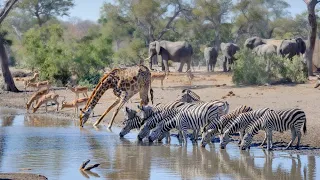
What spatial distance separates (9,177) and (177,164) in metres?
3.57

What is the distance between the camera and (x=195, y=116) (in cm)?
1664

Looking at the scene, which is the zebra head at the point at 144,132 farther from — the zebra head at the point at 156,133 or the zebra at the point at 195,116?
the zebra at the point at 195,116

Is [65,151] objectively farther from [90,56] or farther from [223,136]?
[90,56]

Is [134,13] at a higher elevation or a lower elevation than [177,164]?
higher

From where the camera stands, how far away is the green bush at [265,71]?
27.6 m

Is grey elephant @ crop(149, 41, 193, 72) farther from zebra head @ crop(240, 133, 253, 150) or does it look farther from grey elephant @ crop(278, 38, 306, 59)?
zebra head @ crop(240, 133, 253, 150)

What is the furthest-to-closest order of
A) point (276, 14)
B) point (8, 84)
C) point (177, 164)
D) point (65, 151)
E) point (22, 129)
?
point (276, 14)
point (8, 84)
point (22, 129)
point (65, 151)
point (177, 164)

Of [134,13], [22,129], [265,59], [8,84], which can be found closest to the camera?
[22,129]

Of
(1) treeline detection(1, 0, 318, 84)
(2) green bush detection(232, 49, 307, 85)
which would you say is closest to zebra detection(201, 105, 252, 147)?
(2) green bush detection(232, 49, 307, 85)

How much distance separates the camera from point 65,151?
1563 centimetres

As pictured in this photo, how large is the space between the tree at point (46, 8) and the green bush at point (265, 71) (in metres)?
31.7

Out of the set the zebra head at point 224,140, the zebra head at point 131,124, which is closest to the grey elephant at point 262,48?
the zebra head at point 131,124

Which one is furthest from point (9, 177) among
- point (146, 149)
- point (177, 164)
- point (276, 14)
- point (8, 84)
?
point (276, 14)

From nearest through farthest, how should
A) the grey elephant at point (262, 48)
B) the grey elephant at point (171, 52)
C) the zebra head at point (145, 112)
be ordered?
the zebra head at point (145, 112), the grey elephant at point (262, 48), the grey elephant at point (171, 52)
